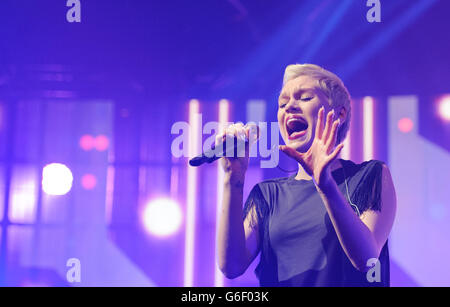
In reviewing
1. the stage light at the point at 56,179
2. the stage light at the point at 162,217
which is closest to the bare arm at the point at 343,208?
the stage light at the point at 162,217

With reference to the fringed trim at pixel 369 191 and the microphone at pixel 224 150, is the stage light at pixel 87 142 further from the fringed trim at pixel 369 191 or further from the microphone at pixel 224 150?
the fringed trim at pixel 369 191

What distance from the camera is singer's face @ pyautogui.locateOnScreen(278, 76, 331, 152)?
1821mm

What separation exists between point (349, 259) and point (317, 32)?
94cm

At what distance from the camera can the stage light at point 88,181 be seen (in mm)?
2035

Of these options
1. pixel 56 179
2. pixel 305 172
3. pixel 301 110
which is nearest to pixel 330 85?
pixel 301 110

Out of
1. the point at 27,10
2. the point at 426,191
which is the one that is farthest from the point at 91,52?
the point at 426,191

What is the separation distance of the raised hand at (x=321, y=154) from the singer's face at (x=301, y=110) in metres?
0.24

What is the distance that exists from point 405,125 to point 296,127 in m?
0.46

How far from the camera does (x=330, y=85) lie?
1.87 meters

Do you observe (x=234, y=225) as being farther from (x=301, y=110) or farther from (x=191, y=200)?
(x=301, y=110)

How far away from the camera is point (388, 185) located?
5.56 ft

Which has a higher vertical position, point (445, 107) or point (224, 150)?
point (445, 107)

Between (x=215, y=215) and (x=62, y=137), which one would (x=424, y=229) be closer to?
(x=215, y=215)

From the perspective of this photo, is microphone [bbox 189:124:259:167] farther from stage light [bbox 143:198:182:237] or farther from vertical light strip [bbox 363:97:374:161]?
vertical light strip [bbox 363:97:374:161]
